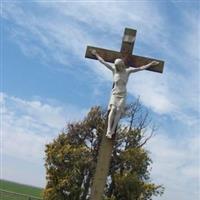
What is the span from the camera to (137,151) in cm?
2891

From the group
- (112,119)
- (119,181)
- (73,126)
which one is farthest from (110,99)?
(73,126)

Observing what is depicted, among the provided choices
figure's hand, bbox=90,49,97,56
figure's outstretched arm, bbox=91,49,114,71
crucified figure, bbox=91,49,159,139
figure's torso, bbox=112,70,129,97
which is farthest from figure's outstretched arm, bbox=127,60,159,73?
figure's hand, bbox=90,49,97,56

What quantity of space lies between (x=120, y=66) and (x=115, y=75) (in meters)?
0.18

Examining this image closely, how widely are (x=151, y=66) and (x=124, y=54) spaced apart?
0.55 metres

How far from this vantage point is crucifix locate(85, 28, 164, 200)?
345 inches

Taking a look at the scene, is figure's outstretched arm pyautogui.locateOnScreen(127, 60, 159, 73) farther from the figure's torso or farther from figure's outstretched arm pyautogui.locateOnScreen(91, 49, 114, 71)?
figure's outstretched arm pyautogui.locateOnScreen(91, 49, 114, 71)

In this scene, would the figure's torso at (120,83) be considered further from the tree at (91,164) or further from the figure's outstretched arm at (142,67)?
the tree at (91,164)

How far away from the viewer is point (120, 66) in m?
9.20

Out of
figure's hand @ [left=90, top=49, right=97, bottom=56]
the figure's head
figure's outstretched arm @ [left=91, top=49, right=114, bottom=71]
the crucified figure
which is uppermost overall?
figure's hand @ [left=90, top=49, right=97, bottom=56]

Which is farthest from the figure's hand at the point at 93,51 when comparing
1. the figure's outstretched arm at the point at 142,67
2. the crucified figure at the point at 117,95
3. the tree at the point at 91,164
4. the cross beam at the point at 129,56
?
the tree at the point at 91,164

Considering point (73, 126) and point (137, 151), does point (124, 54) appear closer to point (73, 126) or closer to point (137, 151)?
point (137, 151)

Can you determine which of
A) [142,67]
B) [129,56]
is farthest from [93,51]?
[142,67]

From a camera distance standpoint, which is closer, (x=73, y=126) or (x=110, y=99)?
(x=110, y=99)

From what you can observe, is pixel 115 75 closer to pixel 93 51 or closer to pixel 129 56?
pixel 129 56
